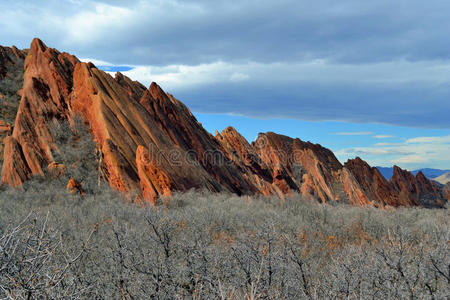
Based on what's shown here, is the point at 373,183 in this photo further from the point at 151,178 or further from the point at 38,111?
the point at 38,111

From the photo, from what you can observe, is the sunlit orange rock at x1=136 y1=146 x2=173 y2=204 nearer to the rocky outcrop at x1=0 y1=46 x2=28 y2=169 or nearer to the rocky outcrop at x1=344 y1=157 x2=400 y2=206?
the rocky outcrop at x1=0 y1=46 x2=28 y2=169

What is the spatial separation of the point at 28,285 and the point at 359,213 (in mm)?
31092

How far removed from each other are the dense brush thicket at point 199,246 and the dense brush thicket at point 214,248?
76 mm

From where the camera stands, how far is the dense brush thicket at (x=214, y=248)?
28.8 feet

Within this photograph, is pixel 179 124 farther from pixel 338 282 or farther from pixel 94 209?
pixel 338 282

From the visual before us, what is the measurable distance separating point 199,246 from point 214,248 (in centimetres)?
294

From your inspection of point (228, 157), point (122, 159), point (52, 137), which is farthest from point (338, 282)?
point (228, 157)

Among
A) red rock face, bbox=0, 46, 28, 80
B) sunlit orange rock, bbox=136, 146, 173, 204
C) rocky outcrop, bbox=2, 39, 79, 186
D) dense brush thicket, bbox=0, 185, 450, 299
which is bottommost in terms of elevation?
dense brush thicket, bbox=0, 185, 450, 299

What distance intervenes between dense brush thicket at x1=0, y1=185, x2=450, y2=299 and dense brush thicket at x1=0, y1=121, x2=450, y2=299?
8 cm

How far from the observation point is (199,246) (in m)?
12.2

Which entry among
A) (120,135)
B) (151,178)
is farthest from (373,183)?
(120,135)

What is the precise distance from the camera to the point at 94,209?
2534 cm

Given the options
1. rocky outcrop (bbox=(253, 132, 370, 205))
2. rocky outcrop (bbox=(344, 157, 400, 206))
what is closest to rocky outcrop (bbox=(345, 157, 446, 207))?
rocky outcrop (bbox=(344, 157, 400, 206))

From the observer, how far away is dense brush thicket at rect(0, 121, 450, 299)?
27.0 feet
